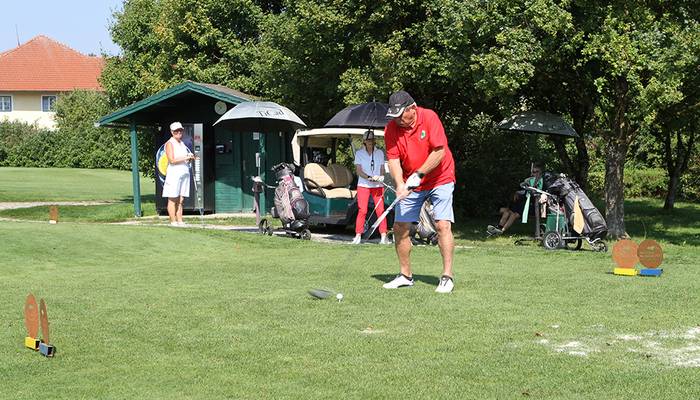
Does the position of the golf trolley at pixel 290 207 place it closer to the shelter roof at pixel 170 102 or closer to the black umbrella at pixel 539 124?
the black umbrella at pixel 539 124

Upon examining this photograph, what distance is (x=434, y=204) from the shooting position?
9188mm

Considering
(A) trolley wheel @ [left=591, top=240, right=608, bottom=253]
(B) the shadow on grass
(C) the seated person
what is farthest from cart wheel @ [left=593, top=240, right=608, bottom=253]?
(B) the shadow on grass

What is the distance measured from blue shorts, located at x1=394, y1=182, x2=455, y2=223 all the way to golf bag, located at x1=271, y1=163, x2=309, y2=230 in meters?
7.15

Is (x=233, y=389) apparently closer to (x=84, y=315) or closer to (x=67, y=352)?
(x=67, y=352)

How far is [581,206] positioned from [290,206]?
492cm

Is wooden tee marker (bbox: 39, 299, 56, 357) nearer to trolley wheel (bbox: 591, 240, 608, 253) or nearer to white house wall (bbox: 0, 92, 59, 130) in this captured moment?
trolley wheel (bbox: 591, 240, 608, 253)

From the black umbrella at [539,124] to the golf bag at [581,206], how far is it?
3022mm

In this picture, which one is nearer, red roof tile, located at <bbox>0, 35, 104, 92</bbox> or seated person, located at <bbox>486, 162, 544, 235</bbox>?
seated person, located at <bbox>486, 162, 544, 235</bbox>

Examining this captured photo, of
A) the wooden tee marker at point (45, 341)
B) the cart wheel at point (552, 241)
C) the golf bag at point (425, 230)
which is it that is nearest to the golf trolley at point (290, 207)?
the golf bag at point (425, 230)

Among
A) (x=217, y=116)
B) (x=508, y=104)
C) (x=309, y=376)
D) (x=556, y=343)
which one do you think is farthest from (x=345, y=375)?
(x=217, y=116)

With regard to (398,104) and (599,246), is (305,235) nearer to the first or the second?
(599,246)

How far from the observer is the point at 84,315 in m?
7.97

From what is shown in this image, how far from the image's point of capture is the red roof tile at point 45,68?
2815 inches

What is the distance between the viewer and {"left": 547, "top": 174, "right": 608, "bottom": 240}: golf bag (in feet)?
49.2
